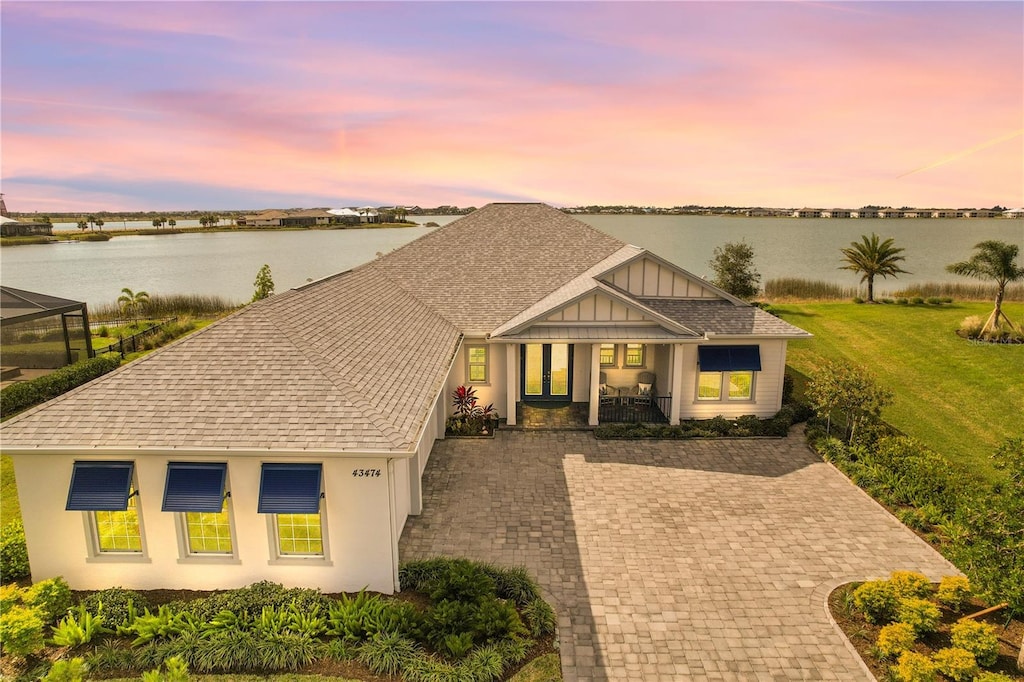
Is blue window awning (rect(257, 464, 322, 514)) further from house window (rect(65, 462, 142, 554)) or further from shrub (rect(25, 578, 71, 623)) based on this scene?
shrub (rect(25, 578, 71, 623))

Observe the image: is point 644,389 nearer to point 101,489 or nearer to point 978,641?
point 978,641

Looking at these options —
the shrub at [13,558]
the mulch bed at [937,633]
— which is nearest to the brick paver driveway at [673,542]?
the mulch bed at [937,633]

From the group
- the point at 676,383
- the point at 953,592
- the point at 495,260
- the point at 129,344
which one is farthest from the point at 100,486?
the point at 129,344

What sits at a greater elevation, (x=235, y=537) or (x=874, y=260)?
(x=874, y=260)

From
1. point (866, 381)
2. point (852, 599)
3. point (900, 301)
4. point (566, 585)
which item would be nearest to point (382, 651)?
point (566, 585)

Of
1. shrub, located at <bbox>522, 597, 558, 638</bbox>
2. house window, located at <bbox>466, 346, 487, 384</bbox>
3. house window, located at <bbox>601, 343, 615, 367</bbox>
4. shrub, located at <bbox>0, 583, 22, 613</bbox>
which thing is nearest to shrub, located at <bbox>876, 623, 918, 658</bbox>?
shrub, located at <bbox>522, 597, 558, 638</bbox>

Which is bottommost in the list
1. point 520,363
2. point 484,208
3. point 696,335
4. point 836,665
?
point 836,665

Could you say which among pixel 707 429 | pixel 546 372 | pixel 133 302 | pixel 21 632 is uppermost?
pixel 133 302

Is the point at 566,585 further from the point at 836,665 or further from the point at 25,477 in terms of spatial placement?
the point at 25,477
